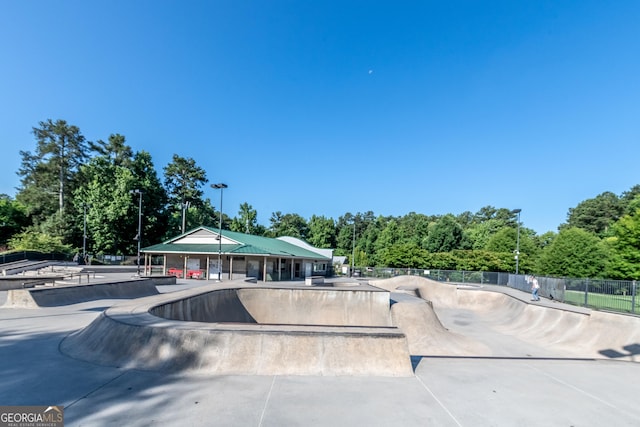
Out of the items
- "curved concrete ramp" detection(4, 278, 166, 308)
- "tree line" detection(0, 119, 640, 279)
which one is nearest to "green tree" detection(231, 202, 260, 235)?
"tree line" detection(0, 119, 640, 279)

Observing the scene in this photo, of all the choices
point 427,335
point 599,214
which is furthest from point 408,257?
point 599,214

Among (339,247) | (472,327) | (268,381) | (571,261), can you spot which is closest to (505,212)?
(339,247)

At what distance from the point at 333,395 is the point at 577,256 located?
4056cm

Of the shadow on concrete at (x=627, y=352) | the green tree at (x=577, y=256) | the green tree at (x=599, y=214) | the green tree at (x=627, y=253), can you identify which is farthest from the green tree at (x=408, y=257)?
the green tree at (x=599, y=214)

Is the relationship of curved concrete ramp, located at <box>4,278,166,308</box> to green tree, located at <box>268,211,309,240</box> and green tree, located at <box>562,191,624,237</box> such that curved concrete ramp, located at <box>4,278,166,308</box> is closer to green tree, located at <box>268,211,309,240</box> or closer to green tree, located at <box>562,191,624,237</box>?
green tree, located at <box>268,211,309,240</box>

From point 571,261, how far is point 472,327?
77.3ft

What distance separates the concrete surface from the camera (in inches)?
151

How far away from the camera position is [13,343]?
688 centimetres

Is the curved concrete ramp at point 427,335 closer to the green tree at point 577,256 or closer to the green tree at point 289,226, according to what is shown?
the green tree at point 577,256

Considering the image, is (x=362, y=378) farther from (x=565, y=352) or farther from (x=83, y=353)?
(x=565, y=352)

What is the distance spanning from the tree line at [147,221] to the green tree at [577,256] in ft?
0.29

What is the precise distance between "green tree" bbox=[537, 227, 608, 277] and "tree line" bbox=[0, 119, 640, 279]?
87 mm

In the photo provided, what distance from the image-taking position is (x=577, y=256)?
113 ft

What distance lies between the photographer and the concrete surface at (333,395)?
384cm
